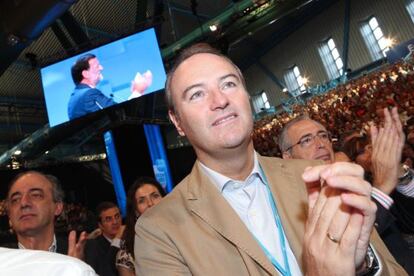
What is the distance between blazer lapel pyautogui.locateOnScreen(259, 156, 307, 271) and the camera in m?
1.27

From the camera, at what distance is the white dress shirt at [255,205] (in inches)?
50.3

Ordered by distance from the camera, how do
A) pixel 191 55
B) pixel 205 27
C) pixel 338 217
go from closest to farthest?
pixel 338 217
pixel 191 55
pixel 205 27

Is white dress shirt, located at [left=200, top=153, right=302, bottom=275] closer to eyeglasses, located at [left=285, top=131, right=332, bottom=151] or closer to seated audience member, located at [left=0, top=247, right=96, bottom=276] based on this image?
seated audience member, located at [left=0, top=247, right=96, bottom=276]

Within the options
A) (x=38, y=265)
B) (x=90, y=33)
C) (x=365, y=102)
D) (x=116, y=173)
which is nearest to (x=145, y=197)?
(x=38, y=265)

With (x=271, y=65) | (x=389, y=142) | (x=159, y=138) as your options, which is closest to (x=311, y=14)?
(x=271, y=65)

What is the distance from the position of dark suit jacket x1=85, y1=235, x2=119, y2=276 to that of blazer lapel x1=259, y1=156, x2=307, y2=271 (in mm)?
2499

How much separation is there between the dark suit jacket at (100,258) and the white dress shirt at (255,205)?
2413 millimetres

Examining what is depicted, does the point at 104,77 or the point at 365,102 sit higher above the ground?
the point at 104,77

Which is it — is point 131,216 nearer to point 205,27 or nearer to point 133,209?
point 133,209

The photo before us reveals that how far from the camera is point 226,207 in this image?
1.29m

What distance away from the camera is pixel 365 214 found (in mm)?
876

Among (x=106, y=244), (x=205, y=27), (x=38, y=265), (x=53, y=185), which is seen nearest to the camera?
(x=38, y=265)

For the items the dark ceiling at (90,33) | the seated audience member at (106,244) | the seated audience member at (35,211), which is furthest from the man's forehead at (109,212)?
the dark ceiling at (90,33)

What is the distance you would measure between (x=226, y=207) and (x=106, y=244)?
11.1ft
